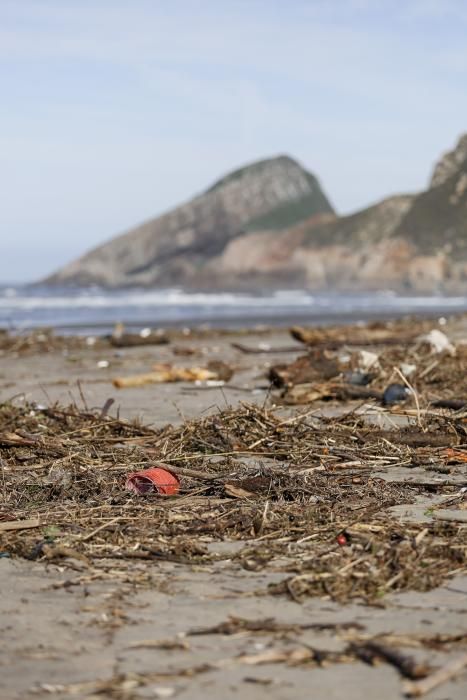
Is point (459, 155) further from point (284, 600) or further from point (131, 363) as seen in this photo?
point (284, 600)

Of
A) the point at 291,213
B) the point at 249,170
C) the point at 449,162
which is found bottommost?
the point at 291,213

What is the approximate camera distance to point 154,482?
5.35 meters

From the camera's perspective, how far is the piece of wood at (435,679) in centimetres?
287

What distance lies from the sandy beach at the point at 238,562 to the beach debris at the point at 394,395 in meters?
0.75

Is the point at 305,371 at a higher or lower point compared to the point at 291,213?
lower

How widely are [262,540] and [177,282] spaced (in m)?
114

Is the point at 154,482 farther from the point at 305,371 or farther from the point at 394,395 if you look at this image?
the point at 305,371

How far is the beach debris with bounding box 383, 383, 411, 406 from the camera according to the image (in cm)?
858

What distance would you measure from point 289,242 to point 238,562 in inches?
4320

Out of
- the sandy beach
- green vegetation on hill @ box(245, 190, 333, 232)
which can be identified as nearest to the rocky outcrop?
green vegetation on hill @ box(245, 190, 333, 232)

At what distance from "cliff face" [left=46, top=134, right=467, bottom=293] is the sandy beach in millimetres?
72003

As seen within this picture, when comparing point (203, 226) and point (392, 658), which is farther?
point (203, 226)

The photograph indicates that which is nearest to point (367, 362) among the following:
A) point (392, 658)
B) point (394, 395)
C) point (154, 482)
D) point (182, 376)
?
point (394, 395)

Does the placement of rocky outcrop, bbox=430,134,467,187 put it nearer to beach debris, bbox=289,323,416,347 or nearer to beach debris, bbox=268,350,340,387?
beach debris, bbox=289,323,416,347
